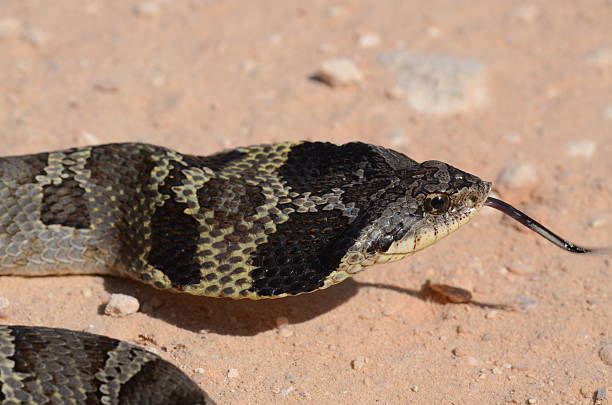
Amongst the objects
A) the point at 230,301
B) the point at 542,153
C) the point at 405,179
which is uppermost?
the point at 405,179

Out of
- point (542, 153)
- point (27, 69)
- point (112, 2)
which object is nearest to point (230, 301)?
point (542, 153)

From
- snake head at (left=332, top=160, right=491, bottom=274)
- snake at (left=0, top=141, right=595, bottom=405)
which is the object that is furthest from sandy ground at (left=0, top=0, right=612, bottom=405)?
snake head at (left=332, top=160, right=491, bottom=274)

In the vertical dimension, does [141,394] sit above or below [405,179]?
below

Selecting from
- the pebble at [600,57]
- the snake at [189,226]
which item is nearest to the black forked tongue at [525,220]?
the snake at [189,226]

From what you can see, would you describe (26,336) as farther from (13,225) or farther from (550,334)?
(550,334)

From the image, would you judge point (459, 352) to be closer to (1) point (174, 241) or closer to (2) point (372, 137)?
(1) point (174, 241)

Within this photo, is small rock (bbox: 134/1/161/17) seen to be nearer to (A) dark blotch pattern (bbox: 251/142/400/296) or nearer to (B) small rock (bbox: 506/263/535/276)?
(A) dark blotch pattern (bbox: 251/142/400/296)
